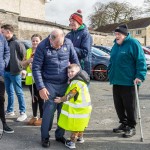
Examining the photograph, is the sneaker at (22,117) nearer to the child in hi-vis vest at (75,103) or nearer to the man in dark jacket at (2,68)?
the man in dark jacket at (2,68)

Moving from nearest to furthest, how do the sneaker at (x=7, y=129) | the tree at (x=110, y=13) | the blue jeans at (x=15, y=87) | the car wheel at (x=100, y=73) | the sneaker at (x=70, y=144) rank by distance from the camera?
the sneaker at (x=70, y=144) → the sneaker at (x=7, y=129) → the blue jeans at (x=15, y=87) → the car wheel at (x=100, y=73) → the tree at (x=110, y=13)

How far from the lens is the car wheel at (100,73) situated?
12.9 metres

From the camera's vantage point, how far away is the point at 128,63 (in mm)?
5109

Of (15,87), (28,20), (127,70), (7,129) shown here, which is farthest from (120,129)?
(28,20)

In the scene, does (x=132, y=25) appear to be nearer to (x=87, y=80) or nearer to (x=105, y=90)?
(x=105, y=90)

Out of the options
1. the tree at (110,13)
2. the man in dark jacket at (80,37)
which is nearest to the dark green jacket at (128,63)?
the man in dark jacket at (80,37)

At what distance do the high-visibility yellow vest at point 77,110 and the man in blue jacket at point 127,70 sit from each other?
2.70 ft

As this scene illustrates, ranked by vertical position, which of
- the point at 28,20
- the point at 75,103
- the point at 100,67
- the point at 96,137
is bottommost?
the point at 96,137

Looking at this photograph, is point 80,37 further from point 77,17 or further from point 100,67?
point 100,67

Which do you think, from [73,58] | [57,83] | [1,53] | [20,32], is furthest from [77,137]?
[20,32]

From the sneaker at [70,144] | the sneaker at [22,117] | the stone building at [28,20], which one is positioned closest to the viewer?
the sneaker at [70,144]

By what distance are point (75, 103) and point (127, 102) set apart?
1071 millimetres

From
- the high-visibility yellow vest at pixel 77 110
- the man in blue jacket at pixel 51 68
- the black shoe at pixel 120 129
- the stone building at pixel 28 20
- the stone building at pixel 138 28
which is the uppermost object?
the stone building at pixel 138 28

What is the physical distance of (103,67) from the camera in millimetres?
12984
